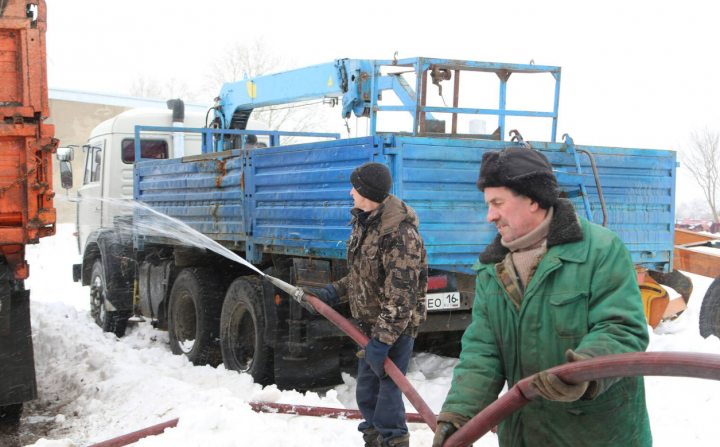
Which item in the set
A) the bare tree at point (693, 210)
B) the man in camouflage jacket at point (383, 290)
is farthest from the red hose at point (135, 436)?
the bare tree at point (693, 210)

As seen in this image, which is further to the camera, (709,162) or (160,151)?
(709,162)

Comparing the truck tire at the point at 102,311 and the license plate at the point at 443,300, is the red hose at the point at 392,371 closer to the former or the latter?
the license plate at the point at 443,300

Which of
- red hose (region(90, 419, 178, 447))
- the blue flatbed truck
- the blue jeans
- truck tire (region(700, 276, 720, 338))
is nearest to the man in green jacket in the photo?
the blue jeans

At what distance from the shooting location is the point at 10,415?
204 inches

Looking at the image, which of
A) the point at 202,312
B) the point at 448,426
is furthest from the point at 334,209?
the point at 448,426

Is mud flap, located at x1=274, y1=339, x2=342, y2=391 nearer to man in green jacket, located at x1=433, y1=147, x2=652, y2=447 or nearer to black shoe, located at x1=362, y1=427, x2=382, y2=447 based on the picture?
black shoe, located at x1=362, y1=427, x2=382, y2=447

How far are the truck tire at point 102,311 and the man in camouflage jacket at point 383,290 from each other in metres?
5.95

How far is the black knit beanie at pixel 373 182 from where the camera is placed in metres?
3.91

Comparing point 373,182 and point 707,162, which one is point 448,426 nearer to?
point 373,182

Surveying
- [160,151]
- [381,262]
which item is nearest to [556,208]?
[381,262]

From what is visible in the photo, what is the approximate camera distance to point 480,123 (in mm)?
6410

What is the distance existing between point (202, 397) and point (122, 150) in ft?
16.8

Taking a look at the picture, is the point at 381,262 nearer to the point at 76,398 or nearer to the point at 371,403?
the point at 371,403

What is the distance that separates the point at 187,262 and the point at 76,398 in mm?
2140
